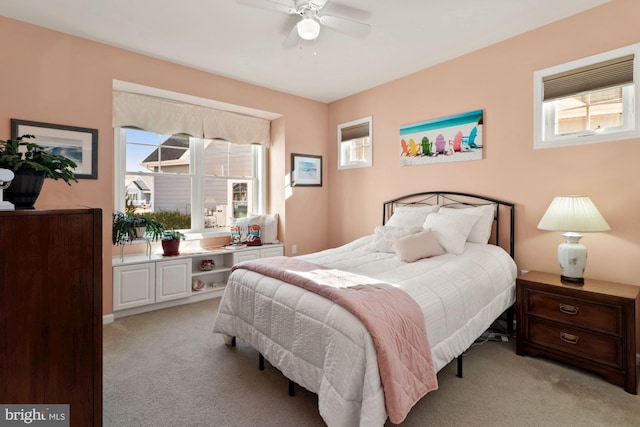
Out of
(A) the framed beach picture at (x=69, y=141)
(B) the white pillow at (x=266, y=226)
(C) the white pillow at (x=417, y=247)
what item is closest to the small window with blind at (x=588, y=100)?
(C) the white pillow at (x=417, y=247)

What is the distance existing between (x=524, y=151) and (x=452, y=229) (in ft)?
3.25

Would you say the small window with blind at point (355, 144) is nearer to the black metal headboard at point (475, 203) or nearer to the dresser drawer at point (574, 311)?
the black metal headboard at point (475, 203)

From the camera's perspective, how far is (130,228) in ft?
10.4

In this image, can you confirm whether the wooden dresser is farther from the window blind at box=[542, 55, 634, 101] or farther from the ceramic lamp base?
the window blind at box=[542, 55, 634, 101]

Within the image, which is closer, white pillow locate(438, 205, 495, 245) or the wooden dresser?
the wooden dresser

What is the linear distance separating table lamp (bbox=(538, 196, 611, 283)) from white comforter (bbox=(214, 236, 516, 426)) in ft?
1.40

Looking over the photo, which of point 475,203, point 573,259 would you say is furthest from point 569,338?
point 475,203

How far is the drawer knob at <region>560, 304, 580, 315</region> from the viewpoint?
2.16 metres

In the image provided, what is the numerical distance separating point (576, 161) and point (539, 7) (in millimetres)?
1274

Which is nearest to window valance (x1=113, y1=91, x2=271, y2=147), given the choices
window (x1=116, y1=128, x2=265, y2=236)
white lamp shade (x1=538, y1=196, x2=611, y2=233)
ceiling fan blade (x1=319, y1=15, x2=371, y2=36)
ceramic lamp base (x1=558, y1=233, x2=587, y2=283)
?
window (x1=116, y1=128, x2=265, y2=236)

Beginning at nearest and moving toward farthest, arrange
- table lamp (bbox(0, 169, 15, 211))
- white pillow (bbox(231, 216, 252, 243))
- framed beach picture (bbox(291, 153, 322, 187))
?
table lamp (bbox(0, 169, 15, 211)) < white pillow (bbox(231, 216, 252, 243)) < framed beach picture (bbox(291, 153, 322, 187))

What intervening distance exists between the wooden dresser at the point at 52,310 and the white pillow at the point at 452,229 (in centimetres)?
252

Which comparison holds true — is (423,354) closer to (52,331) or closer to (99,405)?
(99,405)

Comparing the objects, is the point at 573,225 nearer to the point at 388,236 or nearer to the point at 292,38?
the point at 388,236
